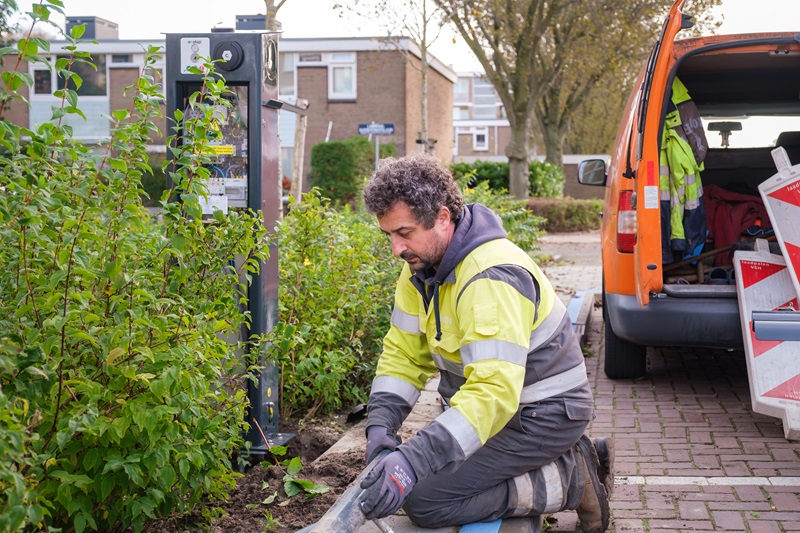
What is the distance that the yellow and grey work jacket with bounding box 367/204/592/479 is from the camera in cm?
313

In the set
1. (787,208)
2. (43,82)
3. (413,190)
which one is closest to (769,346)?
(787,208)

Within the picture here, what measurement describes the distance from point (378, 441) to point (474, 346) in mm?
533

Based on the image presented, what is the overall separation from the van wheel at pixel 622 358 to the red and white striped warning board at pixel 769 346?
105cm

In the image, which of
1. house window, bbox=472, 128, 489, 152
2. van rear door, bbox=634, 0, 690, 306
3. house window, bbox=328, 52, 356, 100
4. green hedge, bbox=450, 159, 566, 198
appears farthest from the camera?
house window, bbox=472, 128, 489, 152

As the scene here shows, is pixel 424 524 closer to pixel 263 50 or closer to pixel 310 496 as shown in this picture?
pixel 310 496

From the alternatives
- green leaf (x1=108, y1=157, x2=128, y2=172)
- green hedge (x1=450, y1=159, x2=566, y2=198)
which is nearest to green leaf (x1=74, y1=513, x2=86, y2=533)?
green leaf (x1=108, y1=157, x2=128, y2=172)

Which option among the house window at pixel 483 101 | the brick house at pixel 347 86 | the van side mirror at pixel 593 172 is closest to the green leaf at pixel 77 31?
the van side mirror at pixel 593 172

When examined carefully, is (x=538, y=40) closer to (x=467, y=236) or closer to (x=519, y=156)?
(x=519, y=156)

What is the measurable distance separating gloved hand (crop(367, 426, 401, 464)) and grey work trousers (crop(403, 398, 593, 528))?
18 cm

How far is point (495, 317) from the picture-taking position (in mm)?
3211

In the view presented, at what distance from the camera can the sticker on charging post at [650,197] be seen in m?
5.88

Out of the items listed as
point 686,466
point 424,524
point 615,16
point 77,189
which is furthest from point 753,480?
point 615,16

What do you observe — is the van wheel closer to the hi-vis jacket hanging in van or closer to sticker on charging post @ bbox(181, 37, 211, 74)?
the hi-vis jacket hanging in van

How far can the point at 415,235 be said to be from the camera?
343cm
